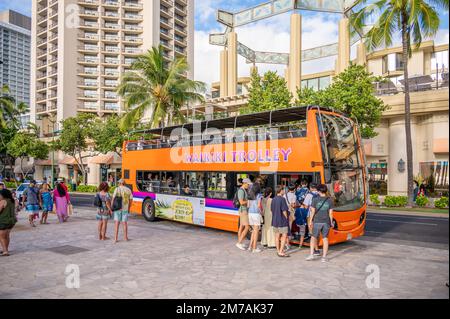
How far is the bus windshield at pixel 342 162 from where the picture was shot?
9344mm

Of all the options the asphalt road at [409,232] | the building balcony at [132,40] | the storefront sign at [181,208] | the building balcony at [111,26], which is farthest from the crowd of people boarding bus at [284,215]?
the building balcony at [111,26]

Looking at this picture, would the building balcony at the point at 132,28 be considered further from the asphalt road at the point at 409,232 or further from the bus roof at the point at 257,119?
the asphalt road at the point at 409,232

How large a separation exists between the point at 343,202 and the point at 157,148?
8.54 m

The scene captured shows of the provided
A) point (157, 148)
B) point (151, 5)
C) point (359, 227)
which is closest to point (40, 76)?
point (151, 5)

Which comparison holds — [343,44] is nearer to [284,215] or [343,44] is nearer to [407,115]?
[407,115]

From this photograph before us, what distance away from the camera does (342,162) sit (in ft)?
32.0

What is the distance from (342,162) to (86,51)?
62.6 metres

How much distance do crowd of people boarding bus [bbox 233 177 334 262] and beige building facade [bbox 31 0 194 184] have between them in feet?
180

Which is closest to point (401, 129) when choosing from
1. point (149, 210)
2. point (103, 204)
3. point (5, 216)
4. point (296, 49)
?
point (296, 49)

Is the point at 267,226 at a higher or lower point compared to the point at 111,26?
lower

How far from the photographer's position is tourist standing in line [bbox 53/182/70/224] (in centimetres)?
1446
